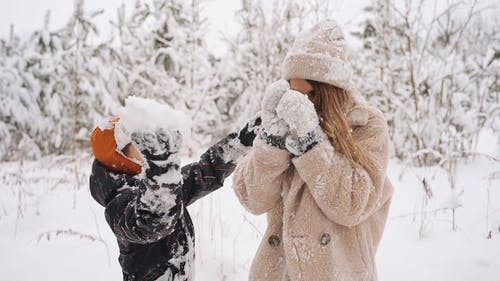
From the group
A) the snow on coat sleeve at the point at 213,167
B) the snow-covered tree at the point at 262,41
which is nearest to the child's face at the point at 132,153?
the snow on coat sleeve at the point at 213,167

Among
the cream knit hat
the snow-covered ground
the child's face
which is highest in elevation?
the cream knit hat

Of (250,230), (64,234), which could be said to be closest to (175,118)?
(250,230)

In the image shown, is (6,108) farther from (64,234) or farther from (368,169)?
(368,169)

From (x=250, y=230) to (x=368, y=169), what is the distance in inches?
76.3

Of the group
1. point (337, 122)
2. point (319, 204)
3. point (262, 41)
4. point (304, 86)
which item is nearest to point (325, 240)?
point (319, 204)

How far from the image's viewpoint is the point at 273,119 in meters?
1.28

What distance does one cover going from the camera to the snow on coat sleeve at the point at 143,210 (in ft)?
3.13

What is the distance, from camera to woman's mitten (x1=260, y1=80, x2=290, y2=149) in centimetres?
127

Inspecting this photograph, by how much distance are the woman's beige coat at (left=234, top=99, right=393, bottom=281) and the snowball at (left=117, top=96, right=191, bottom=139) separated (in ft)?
1.48

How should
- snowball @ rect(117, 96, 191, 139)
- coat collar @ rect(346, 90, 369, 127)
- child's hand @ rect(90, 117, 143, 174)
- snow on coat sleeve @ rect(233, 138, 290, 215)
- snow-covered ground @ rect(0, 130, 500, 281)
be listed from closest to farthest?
snowball @ rect(117, 96, 191, 139)
child's hand @ rect(90, 117, 143, 174)
snow on coat sleeve @ rect(233, 138, 290, 215)
coat collar @ rect(346, 90, 369, 127)
snow-covered ground @ rect(0, 130, 500, 281)

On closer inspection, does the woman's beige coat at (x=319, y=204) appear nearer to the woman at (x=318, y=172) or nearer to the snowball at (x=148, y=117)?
the woman at (x=318, y=172)

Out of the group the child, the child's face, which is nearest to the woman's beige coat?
the child

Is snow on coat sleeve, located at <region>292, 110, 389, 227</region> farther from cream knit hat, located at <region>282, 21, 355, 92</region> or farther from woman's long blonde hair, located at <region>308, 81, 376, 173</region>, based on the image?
cream knit hat, located at <region>282, 21, 355, 92</region>

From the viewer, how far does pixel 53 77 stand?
773 cm
